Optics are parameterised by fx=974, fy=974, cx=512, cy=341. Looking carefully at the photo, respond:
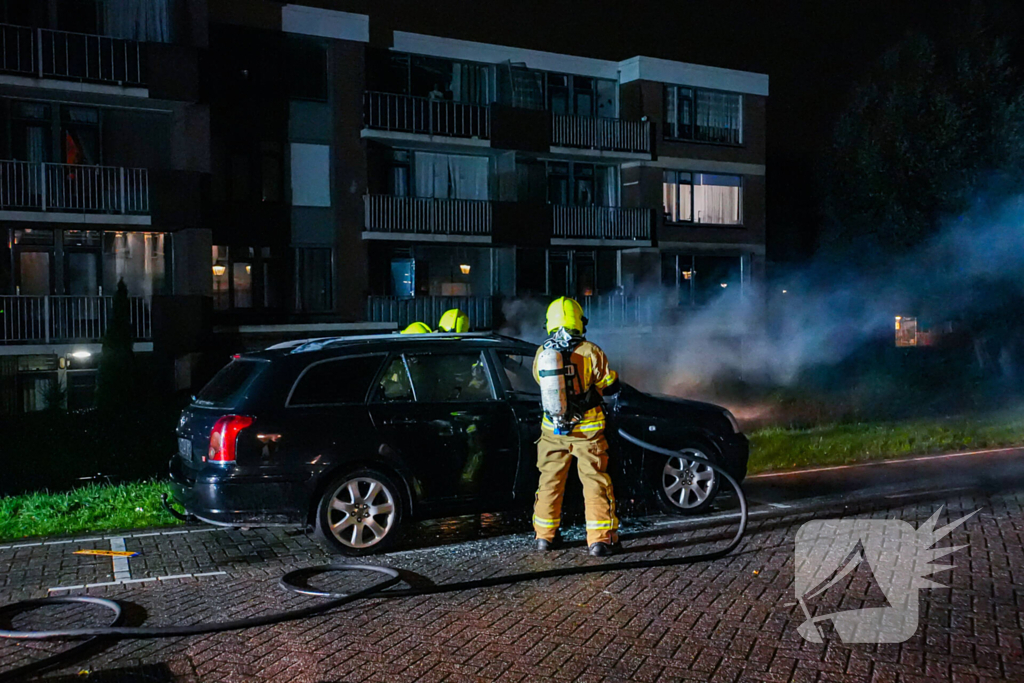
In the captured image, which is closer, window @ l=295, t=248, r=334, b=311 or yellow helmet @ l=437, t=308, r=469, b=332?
yellow helmet @ l=437, t=308, r=469, b=332

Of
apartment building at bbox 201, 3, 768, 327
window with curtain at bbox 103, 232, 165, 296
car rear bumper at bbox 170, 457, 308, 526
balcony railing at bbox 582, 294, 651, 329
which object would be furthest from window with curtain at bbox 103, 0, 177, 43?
car rear bumper at bbox 170, 457, 308, 526

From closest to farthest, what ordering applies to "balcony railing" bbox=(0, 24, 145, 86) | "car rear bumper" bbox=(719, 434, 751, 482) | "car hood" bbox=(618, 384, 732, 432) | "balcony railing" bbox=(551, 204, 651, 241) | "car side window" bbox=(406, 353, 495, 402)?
"car side window" bbox=(406, 353, 495, 402) < "car hood" bbox=(618, 384, 732, 432) < "car rear bumper" bbox=(719, 434, 751, 482) < "balcony railing" bbox=(0, 24, 145, 86) < "balcony railing" bbox=(551, 204, 651, 241)

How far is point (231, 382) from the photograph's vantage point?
7.68 metres

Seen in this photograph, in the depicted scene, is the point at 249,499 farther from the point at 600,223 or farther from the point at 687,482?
the point at 600,223

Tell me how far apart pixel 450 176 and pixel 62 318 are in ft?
34.9

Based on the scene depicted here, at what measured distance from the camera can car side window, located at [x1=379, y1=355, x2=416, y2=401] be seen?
773 centimetres

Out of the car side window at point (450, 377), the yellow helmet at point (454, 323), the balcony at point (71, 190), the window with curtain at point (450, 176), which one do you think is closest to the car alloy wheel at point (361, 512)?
the car side window at point (450, 377)

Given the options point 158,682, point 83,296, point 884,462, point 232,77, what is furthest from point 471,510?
point 232,77

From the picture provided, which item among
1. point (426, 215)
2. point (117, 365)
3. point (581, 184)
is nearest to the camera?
point (117, 365)

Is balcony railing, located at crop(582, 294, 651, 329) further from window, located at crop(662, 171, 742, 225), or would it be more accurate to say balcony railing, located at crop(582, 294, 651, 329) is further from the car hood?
the car hood

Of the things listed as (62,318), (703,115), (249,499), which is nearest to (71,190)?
(62,318)

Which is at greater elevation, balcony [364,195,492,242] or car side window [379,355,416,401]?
balcony [364,195,492,242]

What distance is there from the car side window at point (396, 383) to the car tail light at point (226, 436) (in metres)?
1.09
